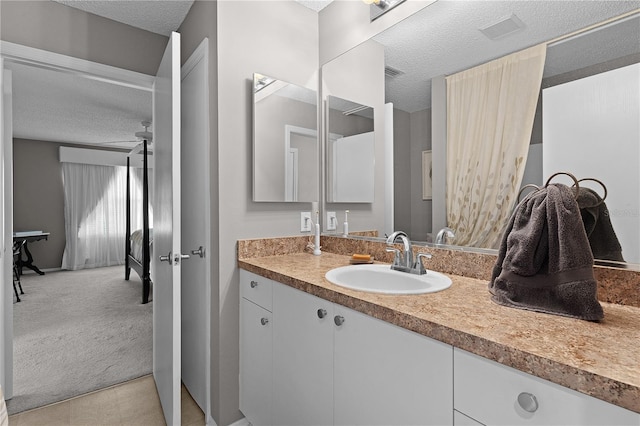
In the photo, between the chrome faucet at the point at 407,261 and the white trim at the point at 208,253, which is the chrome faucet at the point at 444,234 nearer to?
the chrome faucet at the point at 407,261

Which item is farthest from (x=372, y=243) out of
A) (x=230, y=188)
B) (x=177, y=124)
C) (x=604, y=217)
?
(x=177, y=124)

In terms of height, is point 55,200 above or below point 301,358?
above

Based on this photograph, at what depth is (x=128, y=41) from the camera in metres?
2.19

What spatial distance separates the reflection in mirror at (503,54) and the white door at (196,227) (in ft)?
3.27

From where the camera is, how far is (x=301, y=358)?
1356 millimetres

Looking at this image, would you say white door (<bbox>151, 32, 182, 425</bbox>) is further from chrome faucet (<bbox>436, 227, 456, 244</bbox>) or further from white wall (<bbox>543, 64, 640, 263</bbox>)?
white wall (<bbox>543, 64, 640, 263</bbox>)

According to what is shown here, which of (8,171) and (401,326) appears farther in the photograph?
(8,171)

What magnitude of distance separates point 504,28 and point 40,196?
25.4 ft

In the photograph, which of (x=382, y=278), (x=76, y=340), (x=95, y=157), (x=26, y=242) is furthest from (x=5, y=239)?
(x=95, y=157)

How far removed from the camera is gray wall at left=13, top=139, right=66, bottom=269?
242 inches

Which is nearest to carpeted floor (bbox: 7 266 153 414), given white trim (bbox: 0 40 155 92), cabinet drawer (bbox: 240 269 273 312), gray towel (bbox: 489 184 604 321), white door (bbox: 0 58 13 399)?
white door (bbox: 0 58 13 399)

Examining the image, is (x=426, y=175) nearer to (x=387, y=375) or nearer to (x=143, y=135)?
(x=387, y=375)

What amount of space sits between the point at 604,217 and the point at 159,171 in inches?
82.0

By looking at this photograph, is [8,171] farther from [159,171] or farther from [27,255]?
[27,255]
